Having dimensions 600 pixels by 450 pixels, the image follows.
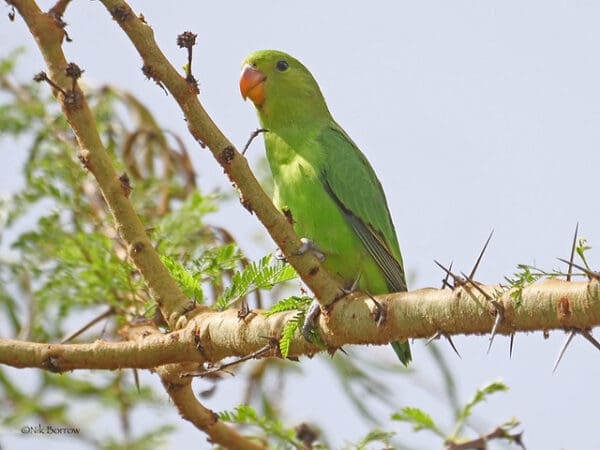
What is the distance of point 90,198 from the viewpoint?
20.6 ft

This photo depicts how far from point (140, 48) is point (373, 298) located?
1185mm

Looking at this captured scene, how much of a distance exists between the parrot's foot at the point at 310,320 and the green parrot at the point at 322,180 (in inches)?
51.3

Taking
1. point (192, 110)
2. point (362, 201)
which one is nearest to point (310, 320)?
point (192, 110)

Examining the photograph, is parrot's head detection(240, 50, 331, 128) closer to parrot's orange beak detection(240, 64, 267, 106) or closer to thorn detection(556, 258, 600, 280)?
parrot's orange beak detection(240, 64, 267, 106)

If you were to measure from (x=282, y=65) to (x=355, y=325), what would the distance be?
3.13m

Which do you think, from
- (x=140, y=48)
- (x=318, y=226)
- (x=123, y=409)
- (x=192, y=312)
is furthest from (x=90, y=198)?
(x=140, y=48)

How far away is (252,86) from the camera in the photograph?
6.00 metres

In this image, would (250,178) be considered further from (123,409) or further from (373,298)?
(123,409)

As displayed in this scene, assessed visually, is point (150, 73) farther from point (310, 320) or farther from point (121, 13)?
point (310, 320)

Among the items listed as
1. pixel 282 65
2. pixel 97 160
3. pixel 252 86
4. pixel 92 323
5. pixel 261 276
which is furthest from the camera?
pixel 282 65

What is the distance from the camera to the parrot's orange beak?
600 centimetres

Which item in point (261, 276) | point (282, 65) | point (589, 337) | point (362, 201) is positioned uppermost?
point (282, 65)

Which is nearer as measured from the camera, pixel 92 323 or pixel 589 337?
pixel 589 337

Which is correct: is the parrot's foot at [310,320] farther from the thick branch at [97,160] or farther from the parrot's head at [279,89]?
the parrot's head at [279,89]
